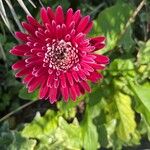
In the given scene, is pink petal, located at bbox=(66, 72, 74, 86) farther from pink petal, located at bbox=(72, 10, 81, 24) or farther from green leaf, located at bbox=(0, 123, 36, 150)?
green leaf, located at bbox=(0, 123, 36, 150)

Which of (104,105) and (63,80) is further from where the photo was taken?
(104,105)

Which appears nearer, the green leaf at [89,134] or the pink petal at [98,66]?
the pink petal at [98,66]

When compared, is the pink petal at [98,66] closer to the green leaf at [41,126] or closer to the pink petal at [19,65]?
the pink petal at [19,65]

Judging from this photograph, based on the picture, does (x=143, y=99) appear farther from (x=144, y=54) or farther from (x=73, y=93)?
(x=73, y=93)

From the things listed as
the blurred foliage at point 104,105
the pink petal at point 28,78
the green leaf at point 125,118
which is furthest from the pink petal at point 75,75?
the green leaf at point 125,118

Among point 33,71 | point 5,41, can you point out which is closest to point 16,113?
point 5,41

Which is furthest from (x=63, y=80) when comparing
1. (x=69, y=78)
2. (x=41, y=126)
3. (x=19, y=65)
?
(x=41, y=126)

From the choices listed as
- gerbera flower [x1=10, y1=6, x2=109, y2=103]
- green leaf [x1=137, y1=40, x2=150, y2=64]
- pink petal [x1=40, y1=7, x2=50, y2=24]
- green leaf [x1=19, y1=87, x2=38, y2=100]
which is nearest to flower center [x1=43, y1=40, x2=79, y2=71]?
gerbera flower [x1=10, y1=6, x2=109, y2=103]
